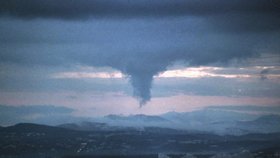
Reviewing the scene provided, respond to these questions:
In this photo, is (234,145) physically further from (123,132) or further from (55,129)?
(55,129)

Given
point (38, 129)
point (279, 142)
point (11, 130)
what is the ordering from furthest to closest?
point (38, 129) < point (11, 130) < point (279, 142)

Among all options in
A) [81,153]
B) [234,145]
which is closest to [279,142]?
[234,145]

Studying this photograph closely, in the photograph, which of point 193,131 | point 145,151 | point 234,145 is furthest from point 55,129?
point 234,145

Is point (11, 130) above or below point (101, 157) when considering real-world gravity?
above

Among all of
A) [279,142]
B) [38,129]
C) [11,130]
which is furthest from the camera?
[38,129]

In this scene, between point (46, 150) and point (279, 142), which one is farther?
point (46, 150)

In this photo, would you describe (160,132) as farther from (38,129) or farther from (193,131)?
(38,129)

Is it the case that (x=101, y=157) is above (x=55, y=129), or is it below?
below

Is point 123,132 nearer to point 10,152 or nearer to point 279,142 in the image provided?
point 10,152

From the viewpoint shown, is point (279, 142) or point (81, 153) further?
point (81, 153)
